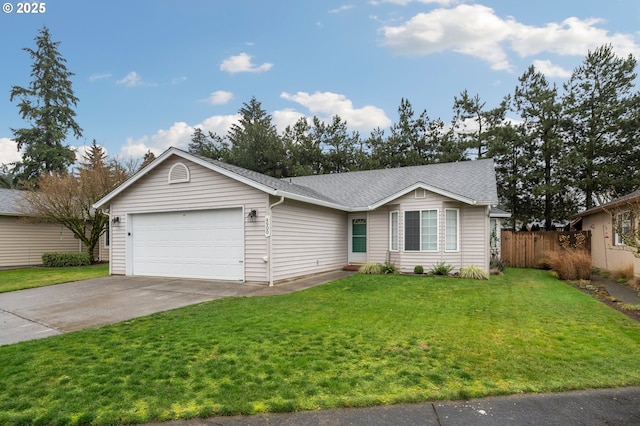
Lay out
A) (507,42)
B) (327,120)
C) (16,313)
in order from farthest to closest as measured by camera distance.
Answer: (327,120), (507,42), (16,313)

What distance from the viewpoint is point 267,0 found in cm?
1300

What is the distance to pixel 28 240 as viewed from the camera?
17781 millimetres

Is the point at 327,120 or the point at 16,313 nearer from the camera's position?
the point at 16,313

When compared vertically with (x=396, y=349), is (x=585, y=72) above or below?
above

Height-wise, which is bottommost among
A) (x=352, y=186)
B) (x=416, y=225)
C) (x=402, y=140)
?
(x=416, y=225)

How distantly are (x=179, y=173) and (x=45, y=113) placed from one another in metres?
32.2

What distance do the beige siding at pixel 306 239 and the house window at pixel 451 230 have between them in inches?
166

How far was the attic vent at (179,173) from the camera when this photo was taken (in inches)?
454

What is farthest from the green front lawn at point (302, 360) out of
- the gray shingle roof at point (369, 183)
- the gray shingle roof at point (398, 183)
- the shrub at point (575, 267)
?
the gray shingle roof at point (398, 183)

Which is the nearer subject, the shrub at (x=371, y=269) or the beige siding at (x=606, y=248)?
the beige siding at (x=606, y=248)

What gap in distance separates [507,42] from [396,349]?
1442cm

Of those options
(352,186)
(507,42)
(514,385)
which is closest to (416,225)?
(352,186)

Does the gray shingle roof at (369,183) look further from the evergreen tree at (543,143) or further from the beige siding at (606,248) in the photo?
the evergreen tree at (543,143)

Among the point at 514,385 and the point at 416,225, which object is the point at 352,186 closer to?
the point at 416,225
